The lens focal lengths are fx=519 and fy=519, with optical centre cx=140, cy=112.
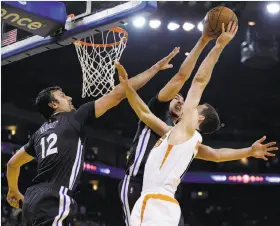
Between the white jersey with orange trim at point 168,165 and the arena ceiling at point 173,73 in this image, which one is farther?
the arena ceiling at point 173,73

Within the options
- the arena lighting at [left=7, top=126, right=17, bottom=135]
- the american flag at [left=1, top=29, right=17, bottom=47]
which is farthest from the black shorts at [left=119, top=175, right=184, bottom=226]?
the arena lighting at [left=7, top=126, right=17, bottom=135]

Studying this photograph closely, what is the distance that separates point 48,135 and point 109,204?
14.5 metres

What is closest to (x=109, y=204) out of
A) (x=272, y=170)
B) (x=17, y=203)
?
(x=272, y=170)

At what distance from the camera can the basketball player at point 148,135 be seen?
3850 mm

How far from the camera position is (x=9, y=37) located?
526 cm

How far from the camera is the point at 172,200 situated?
10.8 ft

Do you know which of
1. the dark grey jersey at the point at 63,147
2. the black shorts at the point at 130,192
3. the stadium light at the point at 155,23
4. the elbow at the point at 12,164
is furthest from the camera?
the stadium light at the point at 155,23

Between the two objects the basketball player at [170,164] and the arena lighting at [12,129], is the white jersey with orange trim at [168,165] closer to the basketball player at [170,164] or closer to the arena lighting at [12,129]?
the basketball player at [170,164]

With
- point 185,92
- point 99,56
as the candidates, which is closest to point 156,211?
point 99,56

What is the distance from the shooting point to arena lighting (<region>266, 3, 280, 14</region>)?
10.1 metres

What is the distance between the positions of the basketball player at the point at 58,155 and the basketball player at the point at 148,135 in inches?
8.9

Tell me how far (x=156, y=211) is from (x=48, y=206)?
2.65 feet

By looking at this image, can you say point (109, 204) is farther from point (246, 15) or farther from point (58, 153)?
point (58, 153)

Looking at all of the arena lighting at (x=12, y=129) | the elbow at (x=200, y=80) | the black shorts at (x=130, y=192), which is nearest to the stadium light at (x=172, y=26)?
the arena lighting at (x=12, y=129)
